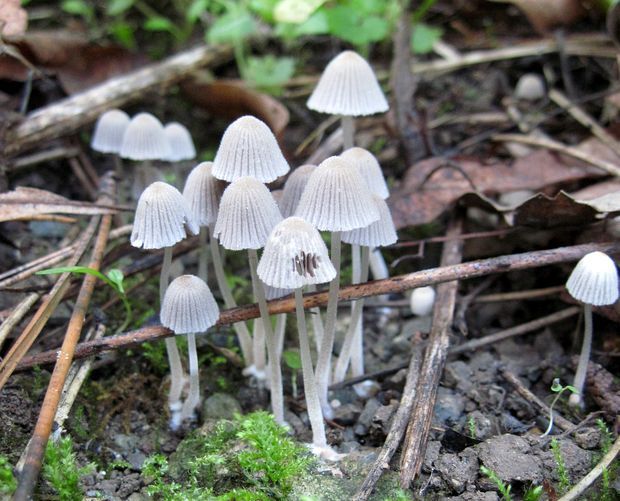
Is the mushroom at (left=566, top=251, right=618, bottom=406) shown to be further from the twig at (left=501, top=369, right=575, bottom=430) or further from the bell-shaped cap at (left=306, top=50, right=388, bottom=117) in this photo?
the bell-shaped cap at (left=306, top=50, right=388, bottom=117)

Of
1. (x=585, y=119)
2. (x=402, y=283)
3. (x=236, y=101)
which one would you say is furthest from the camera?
(x=236, y=101)

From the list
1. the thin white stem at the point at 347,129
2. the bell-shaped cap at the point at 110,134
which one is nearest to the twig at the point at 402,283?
the thin white stem at the point at 347,129

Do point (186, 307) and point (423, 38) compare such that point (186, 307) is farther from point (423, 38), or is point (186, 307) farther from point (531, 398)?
point (423, 38)

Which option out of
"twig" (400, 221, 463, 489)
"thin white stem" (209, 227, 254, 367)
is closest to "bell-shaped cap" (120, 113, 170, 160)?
"thin white stem" (209, 227, 254, 367)

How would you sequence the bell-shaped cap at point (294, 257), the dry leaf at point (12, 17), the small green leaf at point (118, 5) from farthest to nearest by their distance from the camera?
the small green leaf at point (118, 5), the dry leaf at point (12, 17), the bell-shaped cap at point (294, 257)

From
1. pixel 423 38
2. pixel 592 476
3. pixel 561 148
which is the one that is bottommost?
pixel 592 476

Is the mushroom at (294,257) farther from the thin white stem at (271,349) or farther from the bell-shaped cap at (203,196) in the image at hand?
the bell-shaped cap at (203,196)

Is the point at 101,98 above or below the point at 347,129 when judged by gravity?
above

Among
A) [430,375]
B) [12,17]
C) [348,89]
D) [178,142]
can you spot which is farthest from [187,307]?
[12,17]
